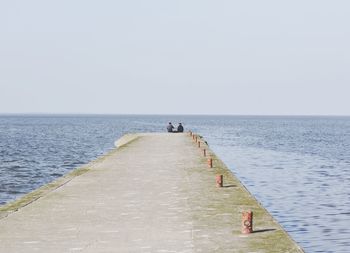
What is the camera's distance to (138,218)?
53.3 feet

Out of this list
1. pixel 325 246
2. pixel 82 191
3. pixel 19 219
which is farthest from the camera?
pixel 82 191

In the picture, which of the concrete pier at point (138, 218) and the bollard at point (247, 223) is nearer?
the concrete pier at point (138, 218)

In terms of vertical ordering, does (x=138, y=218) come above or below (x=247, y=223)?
below

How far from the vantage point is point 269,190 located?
35031 millimetres

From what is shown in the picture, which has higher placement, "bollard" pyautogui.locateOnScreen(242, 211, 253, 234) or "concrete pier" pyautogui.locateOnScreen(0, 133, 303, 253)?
"bollard" pyautogui.locateOnScreen(242, 211, 253, 234)

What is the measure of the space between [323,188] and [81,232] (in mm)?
24932

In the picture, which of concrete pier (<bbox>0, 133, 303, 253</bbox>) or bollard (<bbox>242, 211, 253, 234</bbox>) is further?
bollard (<bbox>242, 211, 253, 234</bbox>)

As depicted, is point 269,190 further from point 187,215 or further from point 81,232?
point 81,232

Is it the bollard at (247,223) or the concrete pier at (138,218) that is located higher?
the bollard at (247,223)

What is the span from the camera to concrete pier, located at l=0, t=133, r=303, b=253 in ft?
42.0

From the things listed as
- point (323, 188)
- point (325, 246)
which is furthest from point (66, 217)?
point (323, 188)

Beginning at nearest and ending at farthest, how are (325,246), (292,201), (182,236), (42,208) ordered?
(182,236)
(42,208)
(325,246)
(292,201)

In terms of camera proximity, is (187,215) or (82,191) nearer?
(187,215)

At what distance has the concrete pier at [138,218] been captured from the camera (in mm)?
12805
